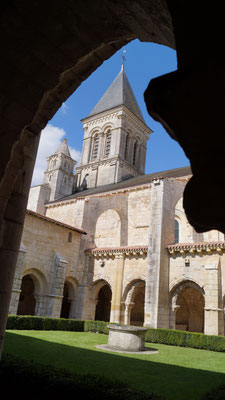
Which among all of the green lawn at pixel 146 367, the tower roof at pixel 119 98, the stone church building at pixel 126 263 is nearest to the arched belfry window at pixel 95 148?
the tower roof at pixel 119 98

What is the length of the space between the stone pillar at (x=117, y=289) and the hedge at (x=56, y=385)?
12.4 m

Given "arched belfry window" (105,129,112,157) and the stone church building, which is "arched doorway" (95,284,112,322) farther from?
"arched belfry window" (105,129,112,157)

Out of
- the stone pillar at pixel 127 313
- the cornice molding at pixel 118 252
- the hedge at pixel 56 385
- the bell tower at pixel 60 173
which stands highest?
the bell tower at pixel 60 173

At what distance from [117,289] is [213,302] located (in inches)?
211

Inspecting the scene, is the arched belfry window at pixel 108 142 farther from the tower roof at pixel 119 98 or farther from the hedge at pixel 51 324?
the hedge at pixel 51 324

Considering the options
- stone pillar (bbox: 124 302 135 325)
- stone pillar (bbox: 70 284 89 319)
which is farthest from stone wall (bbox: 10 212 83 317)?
stone pillar (bbox: 124 302 135 325)

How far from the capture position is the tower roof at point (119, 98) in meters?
34.9

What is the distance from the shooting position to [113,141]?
107ft

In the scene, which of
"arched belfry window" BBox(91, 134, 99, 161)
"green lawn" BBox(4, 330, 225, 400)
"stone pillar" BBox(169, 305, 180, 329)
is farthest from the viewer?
"arched belfry window" BBox(91, 134, 99, 161)

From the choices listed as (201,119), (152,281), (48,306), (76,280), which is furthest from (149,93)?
(76,280)

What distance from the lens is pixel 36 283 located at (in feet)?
54.4

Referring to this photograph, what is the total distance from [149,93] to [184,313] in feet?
73.2

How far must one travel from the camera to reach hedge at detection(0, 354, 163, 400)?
3953 millimetres

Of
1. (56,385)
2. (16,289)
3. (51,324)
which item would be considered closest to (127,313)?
(51,324)
